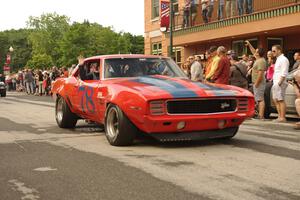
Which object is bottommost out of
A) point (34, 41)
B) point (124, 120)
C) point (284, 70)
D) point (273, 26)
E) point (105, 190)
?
point (105, 190)

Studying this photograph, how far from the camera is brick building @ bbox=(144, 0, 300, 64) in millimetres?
17234

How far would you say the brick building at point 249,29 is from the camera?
17.2 meters

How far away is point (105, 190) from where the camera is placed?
4.35 m

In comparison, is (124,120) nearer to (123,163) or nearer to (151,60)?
(123,163)

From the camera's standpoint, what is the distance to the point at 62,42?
3804 inches

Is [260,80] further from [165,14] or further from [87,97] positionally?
[165,14]

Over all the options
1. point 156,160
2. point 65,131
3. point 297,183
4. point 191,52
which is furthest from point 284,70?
point 191,52

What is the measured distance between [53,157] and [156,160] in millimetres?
1354

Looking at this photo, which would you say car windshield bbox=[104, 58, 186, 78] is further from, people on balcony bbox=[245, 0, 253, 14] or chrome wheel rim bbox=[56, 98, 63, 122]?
people on balcony bbox=[245, 0, 253, 14]

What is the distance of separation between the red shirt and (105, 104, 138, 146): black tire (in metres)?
3.82

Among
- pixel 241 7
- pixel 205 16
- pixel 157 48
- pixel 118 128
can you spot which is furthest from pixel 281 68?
pixel 157 48

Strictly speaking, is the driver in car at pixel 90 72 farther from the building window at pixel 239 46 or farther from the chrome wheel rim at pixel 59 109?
the building window at pixel 239 46

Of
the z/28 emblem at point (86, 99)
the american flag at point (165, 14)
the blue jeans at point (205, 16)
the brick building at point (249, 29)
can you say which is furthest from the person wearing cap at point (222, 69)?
the american flag at point (165, 14)

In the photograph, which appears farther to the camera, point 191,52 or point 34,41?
point 34,41
